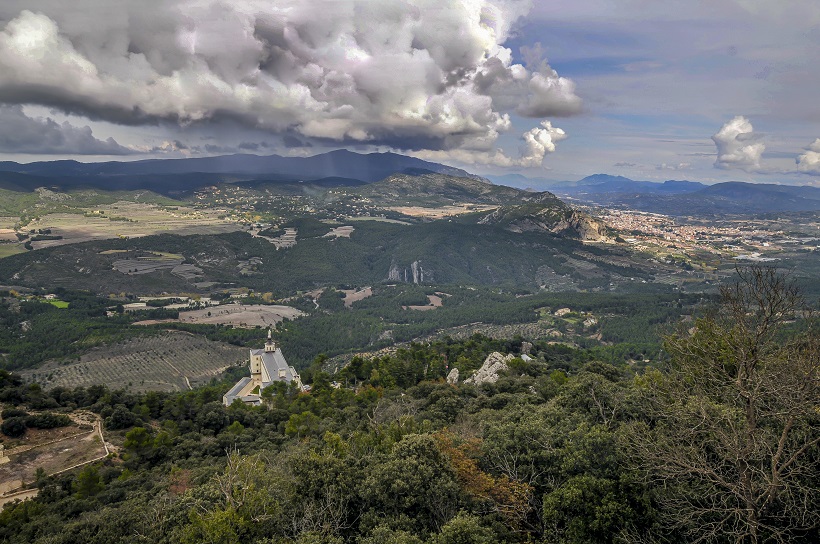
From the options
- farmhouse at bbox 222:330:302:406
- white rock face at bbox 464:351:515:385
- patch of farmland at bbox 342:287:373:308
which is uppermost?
white rock face at bbox 464:351:515:385

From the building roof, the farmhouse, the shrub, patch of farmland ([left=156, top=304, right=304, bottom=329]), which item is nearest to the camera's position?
the shrub

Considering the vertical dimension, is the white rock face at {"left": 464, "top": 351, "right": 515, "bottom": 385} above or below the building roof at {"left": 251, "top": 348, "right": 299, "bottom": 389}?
above

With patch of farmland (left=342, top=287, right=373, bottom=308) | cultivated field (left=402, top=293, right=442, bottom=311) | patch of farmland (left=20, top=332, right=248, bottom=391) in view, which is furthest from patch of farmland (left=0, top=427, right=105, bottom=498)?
patch of farmland (left=342, top=287, right=373, bottom=308)

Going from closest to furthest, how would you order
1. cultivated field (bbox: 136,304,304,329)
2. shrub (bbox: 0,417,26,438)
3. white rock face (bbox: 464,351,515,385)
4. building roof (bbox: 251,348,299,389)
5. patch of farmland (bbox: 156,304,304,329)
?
shrub (bbox: 0,417,26,438)
white rock face (bbox: 464,351,515,385)
building roof (bbox: 251,348,299,389)
cultivated field (bbox: 136,304,304,329)
patch of farmland (bbox: 156,304,304,329)

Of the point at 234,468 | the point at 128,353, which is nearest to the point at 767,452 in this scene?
the point at 234,468

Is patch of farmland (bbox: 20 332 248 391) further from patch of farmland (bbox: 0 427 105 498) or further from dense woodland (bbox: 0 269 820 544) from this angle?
dense woodland (bbox: 0 269 820 544)

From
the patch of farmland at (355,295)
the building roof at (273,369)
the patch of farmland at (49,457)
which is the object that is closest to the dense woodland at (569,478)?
the patch of farmland at (49,457)

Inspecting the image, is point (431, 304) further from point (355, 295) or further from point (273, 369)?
point (273, 369)

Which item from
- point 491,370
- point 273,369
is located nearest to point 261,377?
point 273,369
